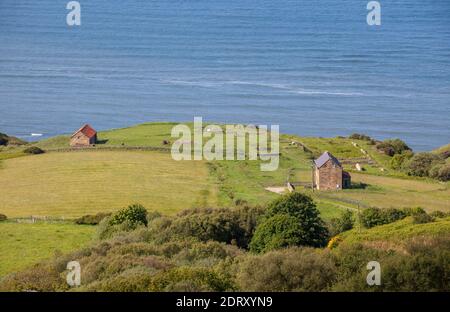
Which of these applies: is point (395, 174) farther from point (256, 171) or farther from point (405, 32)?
point (405, 32)

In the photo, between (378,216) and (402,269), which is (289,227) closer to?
(378,216)

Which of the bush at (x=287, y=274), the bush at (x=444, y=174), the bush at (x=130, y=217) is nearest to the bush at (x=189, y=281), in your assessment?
the bush at (x=287, y=274)

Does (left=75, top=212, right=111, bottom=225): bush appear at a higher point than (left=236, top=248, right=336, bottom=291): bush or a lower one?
higher

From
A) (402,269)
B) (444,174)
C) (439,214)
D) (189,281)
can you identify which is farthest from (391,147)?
(189,281)

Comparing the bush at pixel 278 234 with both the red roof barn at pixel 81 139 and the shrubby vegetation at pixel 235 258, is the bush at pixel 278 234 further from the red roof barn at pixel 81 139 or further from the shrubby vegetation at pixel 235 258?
the red roof barn at pixel 81 139

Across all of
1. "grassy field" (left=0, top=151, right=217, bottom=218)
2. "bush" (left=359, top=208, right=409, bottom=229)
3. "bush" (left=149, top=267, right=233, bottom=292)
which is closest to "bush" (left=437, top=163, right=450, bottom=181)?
"bush" (left=359, top=208, right=409, bottom=229)

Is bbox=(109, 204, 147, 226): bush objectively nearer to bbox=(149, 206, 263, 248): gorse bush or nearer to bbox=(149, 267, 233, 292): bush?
bbox=(149, 206, 263, 248): gorse bush

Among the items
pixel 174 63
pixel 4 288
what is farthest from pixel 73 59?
pixel 4 288

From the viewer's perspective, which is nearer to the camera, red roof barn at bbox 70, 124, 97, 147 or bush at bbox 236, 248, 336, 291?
bush at bbox 236, 248, 336, 291
